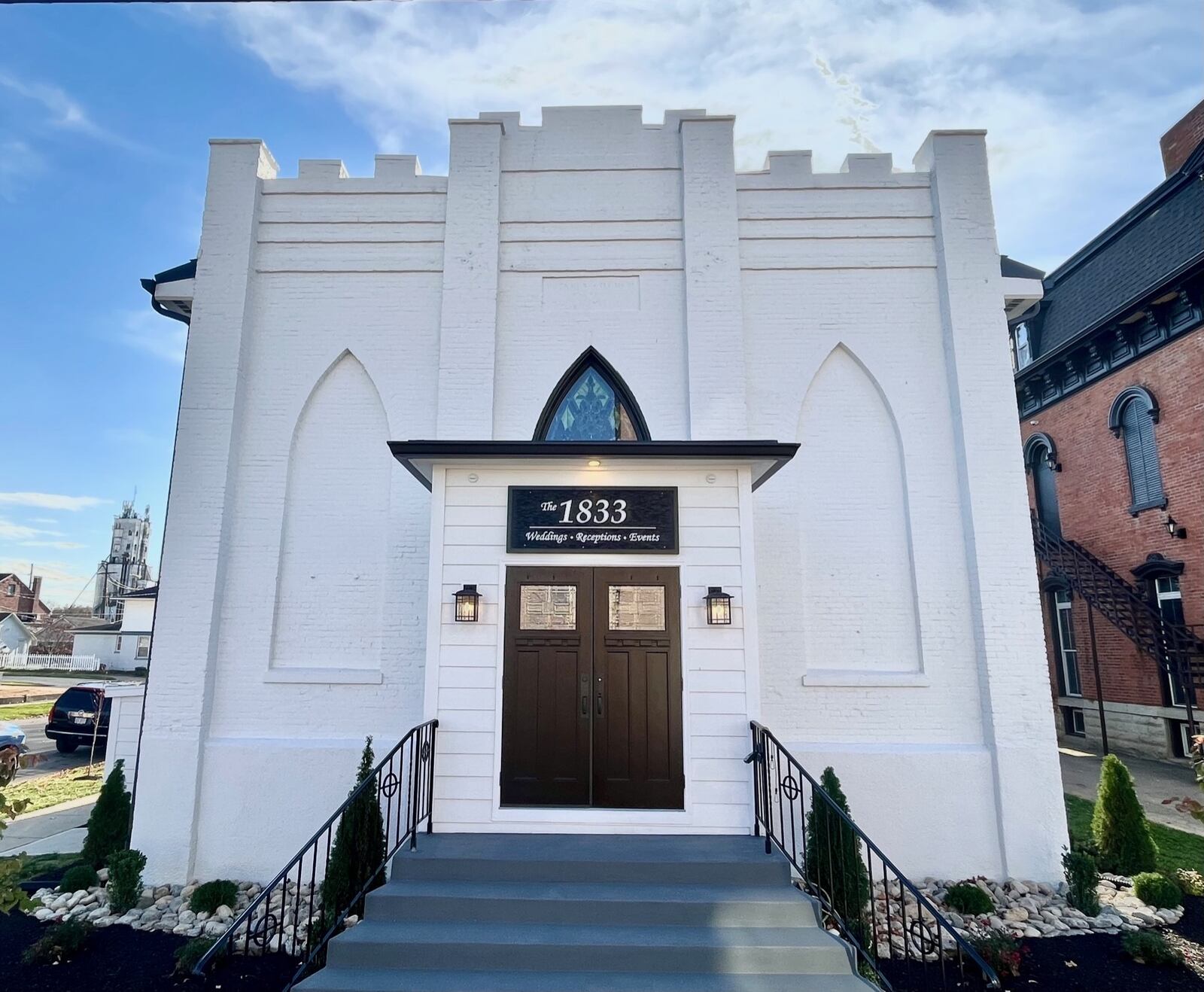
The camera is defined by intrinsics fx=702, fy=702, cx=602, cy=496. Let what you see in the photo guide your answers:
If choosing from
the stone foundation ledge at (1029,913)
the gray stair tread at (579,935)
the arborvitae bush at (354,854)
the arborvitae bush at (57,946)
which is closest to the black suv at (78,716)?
the arborvitae bush at (57,946)

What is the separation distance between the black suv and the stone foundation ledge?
14.7 metres

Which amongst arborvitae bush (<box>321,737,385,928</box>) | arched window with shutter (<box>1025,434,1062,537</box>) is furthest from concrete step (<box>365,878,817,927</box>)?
arched window with shutter (<box>1025,434,1062,537</box>)

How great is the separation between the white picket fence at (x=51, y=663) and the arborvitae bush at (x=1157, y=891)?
4362 centimetres

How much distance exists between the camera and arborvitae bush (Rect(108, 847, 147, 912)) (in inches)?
277

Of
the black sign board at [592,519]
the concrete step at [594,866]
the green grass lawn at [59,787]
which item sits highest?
the black sign board at [592,519]

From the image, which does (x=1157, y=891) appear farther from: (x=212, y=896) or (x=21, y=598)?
(x=21, y=598)

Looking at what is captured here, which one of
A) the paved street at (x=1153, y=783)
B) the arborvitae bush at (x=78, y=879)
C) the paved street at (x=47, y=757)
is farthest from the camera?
the paved street at (x=47, y=757)

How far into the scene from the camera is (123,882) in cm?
702

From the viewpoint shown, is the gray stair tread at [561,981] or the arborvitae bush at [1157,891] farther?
the arborvitae bush at [1157,891]

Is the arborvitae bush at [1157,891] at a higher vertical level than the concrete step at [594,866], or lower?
lower

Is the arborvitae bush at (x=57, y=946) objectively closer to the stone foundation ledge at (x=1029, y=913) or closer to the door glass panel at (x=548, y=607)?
the door glass panel at (x=548, y=607)

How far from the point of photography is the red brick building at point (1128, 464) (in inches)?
495

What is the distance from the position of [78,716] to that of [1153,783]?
1973 centimetres

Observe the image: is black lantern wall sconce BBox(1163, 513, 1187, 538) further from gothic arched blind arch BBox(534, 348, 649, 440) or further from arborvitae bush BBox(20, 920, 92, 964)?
arborvitae bush BBox(20, 920, 92, 964)
